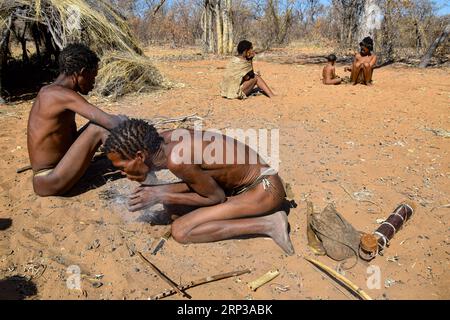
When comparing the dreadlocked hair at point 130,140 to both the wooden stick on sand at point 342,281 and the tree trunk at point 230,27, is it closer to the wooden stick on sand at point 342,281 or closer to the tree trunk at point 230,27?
the wooden stick on sand at point 342,281

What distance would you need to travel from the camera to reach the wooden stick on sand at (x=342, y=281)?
87.1 inches

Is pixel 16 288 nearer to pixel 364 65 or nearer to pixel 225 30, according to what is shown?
pixel 364 65

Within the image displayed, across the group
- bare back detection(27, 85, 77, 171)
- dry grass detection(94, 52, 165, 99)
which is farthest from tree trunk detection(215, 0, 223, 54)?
bare back detection(27, 85, 77, 171)

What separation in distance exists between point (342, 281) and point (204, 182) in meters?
1.01

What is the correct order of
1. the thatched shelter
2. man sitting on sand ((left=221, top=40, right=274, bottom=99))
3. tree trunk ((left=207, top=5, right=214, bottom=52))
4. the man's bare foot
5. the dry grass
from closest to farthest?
the man's bare foot < man sitting on sand ((left=221, top=40, right=274, bottom=99)) < the thatched shelter < the dry grass < tree trunk ((left=207, top=5, right=214, bottom=52))

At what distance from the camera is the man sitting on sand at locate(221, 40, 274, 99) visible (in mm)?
6318

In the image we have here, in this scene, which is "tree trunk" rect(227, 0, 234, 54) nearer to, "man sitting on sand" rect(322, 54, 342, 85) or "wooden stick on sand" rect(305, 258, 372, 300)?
"man sitting on sand" rect(322, 54, 342, 85)

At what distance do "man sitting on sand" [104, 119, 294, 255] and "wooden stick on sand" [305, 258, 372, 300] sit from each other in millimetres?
218

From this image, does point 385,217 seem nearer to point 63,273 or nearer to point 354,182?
point 354,182

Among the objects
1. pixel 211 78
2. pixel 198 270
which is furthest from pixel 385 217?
pixel 211 78

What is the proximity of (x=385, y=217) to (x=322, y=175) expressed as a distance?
80 cm

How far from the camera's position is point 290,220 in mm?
3047

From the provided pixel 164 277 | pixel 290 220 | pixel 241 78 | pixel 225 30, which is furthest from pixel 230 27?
pixel 164 277

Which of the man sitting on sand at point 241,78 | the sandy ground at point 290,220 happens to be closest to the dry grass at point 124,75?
the sandy ground at point 290,220
